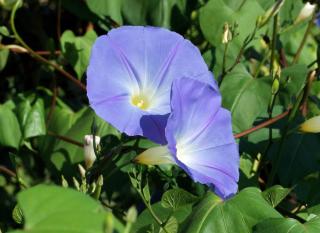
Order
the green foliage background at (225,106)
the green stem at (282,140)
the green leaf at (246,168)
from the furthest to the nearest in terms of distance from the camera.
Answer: the green leaf at (246,168) < the green stem at (282,140) < the green foliage background at (225,106)

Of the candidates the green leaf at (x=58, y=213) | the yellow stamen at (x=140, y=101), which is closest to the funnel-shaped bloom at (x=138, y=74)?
the yellow stamen at (x=140, y=101)

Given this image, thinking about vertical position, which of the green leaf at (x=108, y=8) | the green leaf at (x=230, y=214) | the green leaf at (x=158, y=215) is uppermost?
the green leaf at (x=108, y=8)

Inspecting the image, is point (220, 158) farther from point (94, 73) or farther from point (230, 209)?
point (94, 73)

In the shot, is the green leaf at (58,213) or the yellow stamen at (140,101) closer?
the green leaf at (58,213)

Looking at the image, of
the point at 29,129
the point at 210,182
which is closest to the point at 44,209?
the point at 210,182

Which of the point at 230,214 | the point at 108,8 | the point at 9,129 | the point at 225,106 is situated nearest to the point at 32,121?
the point at 9,129

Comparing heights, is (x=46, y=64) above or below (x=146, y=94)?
below

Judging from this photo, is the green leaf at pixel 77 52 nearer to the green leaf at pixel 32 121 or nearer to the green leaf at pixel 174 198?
the green leaf at pixel 32 121
